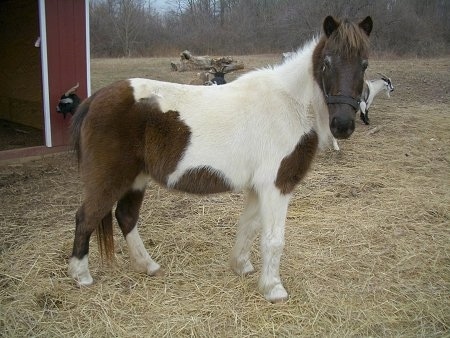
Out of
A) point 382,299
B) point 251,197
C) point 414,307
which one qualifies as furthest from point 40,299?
point 414,307

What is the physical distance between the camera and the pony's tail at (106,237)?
3.21 m

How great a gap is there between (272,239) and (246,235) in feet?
1.47

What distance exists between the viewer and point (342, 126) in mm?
2607

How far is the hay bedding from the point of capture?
114 inches

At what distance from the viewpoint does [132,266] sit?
3.55m

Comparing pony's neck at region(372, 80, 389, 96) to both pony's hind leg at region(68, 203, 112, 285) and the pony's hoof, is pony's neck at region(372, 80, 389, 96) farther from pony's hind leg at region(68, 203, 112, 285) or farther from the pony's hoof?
pony's hind leg at region(68, 203, 112, 285)

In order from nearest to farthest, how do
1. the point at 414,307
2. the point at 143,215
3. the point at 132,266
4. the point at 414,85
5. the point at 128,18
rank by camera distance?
the point at 414,307 → the point at 132,266 → the point at 143,215 → the point at 414,85 → the point at 128,18

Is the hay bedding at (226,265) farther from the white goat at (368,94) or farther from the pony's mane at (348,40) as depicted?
the white goat at (368,94)

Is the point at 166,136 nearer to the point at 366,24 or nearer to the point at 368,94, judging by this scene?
the point at 366,24

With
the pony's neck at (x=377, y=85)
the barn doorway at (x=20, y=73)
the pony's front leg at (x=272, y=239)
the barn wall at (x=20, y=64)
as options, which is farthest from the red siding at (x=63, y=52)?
the pony's neck at (x=377, y=85)

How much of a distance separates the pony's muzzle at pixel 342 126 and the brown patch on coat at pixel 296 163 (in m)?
0.29

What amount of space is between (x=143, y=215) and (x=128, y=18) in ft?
101

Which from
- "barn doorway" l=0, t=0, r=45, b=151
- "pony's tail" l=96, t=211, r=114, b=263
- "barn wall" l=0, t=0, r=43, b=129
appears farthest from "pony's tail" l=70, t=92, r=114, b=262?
"barn wall" l=0, t=0, r=43, b=129

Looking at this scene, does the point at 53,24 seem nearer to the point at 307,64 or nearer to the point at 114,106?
the point at 114,106
